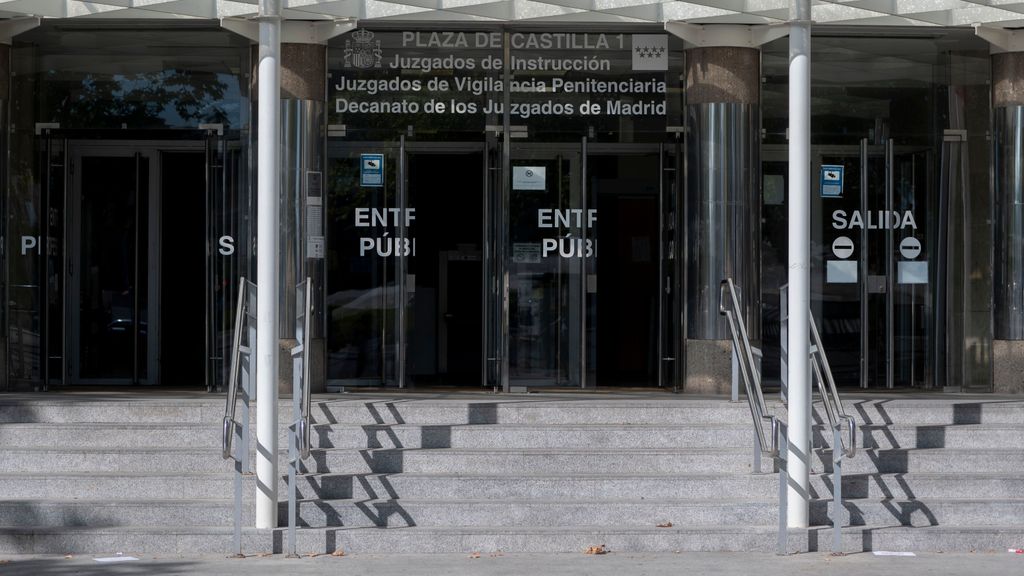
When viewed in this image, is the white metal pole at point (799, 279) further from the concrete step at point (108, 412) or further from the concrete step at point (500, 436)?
the concrete step at point (108, 412)

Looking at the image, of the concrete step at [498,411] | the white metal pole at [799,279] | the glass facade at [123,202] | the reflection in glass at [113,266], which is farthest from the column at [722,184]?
the reflection in glass at [113,266]

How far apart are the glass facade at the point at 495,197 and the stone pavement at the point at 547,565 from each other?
4.21m

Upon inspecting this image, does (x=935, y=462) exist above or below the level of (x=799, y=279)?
below

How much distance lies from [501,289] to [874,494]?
4723 mm

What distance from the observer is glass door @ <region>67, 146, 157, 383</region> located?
12984 millimetres

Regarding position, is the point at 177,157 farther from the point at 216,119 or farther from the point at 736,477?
the point at 736,477

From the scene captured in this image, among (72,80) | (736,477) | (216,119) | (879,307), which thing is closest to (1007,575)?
(736,477)

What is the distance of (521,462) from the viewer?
8.86m

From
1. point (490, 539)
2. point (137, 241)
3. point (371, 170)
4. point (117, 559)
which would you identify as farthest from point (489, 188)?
point (117, 559)

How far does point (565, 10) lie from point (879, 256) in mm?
4175

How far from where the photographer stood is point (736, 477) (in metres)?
8.65

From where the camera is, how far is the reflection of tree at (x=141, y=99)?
12.5 m

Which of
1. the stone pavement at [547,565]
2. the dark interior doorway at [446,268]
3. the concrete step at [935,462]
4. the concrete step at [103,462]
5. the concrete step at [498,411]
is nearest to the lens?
the stone pavement at [547,565]

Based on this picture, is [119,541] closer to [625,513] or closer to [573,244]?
[625,513]
